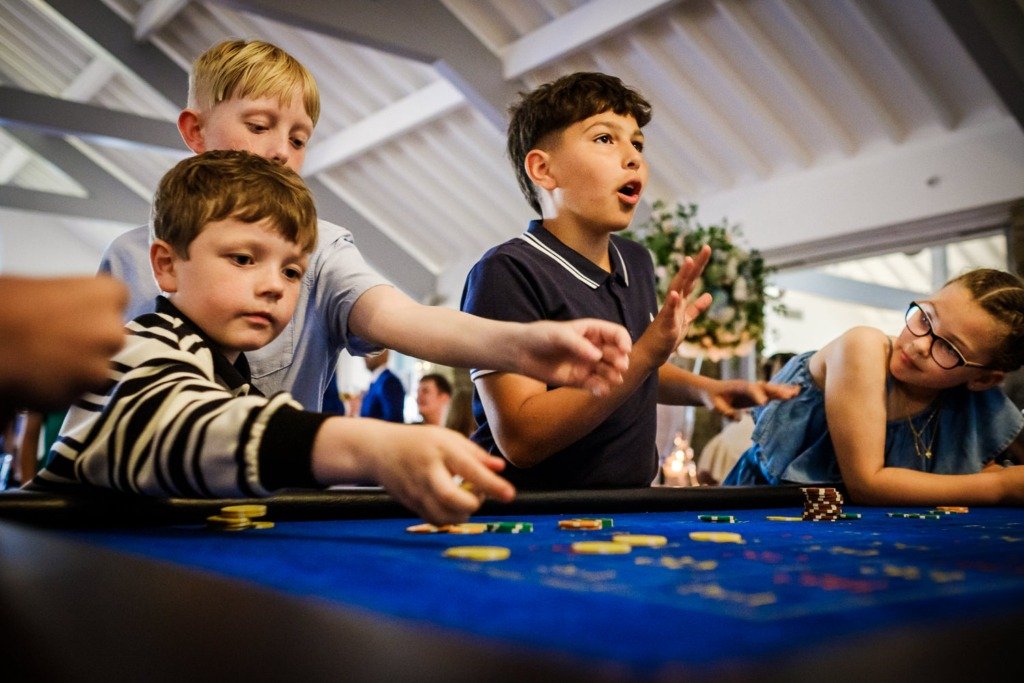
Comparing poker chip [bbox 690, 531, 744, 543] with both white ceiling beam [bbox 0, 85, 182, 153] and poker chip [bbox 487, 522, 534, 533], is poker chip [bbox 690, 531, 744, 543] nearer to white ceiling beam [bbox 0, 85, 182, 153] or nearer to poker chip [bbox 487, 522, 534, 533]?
poker chip [bbox 487, 522, 534, 533]

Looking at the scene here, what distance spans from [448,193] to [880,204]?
5091mm

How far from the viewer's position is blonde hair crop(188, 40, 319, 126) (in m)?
1.81

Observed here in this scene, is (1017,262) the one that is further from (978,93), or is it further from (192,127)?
(192,127)

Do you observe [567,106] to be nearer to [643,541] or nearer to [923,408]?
[923,408]

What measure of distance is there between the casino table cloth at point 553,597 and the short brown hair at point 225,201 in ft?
1.36

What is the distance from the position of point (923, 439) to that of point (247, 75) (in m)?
1.88

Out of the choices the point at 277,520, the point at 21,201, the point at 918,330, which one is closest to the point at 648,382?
the point at 918,330

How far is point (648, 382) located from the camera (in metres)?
2.20

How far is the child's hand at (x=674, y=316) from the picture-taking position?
1.50 m

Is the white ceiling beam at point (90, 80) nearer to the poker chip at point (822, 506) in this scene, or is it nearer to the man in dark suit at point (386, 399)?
the man in dark suit at point (386, 399)

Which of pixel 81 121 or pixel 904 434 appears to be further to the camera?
pixel 81 121

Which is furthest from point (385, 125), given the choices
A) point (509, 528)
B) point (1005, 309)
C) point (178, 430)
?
point (178, 430)

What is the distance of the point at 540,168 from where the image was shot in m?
2.26

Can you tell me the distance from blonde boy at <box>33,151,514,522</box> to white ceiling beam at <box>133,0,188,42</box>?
9.11 meters
